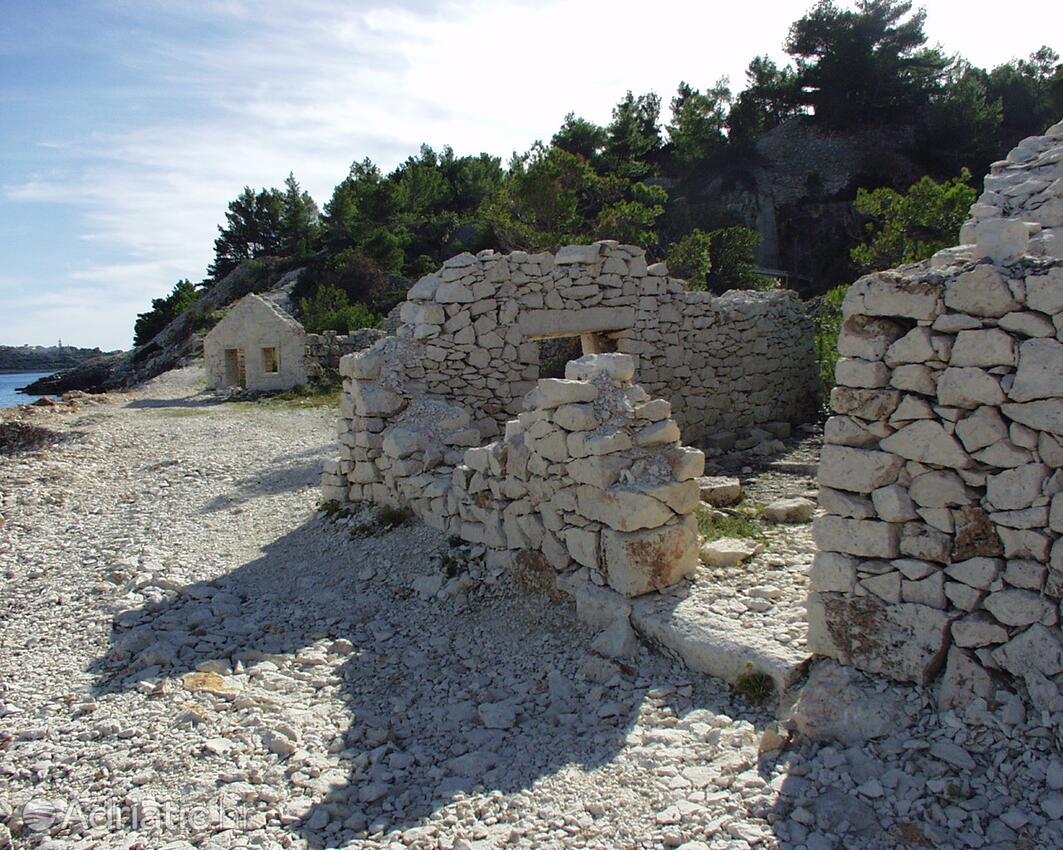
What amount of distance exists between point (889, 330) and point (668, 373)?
740 cm

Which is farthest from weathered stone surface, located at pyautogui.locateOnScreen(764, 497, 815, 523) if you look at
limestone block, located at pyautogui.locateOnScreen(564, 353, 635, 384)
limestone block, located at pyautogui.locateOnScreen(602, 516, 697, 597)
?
limestone block, located at pyautogui.locateOnScreen(564, 353, 635, 384)

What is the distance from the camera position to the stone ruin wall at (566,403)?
18.7 ft

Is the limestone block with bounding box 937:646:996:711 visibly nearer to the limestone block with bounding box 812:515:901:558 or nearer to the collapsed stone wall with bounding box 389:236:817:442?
the limestone block with bounding box 812:515:901:558

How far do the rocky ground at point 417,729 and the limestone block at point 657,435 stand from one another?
3.48 feet

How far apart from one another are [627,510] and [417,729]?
77.8 inches

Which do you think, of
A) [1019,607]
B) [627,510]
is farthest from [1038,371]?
[627,510]

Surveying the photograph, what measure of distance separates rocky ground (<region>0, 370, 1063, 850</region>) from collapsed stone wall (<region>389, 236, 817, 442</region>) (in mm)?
2548

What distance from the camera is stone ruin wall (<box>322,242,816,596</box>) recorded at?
5.71m

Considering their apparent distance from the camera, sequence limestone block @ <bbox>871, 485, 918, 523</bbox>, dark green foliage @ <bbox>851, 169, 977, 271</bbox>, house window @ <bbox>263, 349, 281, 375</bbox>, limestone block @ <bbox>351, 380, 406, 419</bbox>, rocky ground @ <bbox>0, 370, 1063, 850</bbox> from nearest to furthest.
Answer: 1. rocky ground @ <bbox>0, 370, 1063, 850</bbox>
2. limestone block @ <bbox>871, 485, 918, 523</bbox>
3. limestone block @ <bbox>351, 380, 406, 419</bbox>
4. dark green foliage @ <bbox>851, 169, 977, 271</bbox>
5. house window @ <bbox>263, 349, 281, 375</bbox>

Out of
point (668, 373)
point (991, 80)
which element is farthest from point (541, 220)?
point (991, 80)

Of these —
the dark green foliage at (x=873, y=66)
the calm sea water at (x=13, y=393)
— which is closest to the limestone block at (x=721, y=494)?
the calm sea water at (x=13, y=393)

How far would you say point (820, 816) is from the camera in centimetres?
349

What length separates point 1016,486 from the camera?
141 inches

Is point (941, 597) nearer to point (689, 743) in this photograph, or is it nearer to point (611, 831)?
point (689, 743)
